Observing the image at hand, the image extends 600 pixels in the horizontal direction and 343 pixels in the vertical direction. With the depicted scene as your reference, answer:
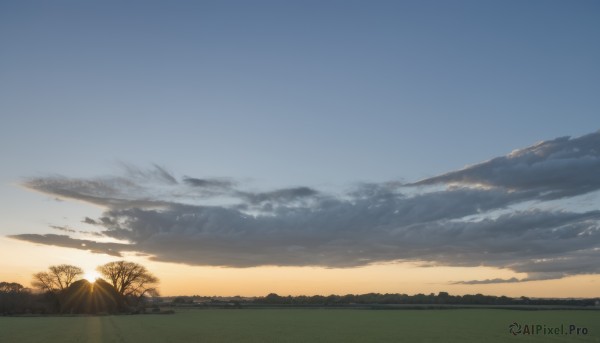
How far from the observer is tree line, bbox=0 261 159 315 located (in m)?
117

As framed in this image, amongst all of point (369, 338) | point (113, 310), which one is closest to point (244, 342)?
point (369, 338)

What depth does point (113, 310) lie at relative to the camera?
12319 centimetres

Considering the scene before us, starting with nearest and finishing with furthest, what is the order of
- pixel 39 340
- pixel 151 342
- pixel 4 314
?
pixel 151 342 < pixel 39 340 < pixel 4 314

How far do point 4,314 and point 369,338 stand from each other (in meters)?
97.9

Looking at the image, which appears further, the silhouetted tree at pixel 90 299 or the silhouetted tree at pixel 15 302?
the silhouetted tree at pixel 90 299

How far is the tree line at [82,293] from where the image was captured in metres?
117

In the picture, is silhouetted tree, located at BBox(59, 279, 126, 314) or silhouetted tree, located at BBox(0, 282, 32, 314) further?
silhouetted tree, located at BBox(59, 279, 126, 314)

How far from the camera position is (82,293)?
12344 centimetres

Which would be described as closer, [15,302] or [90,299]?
[15,302]

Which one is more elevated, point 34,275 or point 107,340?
point 34,275

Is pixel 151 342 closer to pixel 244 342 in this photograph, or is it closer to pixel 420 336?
pixel 244 342

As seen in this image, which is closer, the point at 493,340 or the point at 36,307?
the point at 493,340

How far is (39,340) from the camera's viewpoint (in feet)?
148

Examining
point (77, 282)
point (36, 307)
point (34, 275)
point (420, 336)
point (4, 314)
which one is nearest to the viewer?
point (420, 336)
